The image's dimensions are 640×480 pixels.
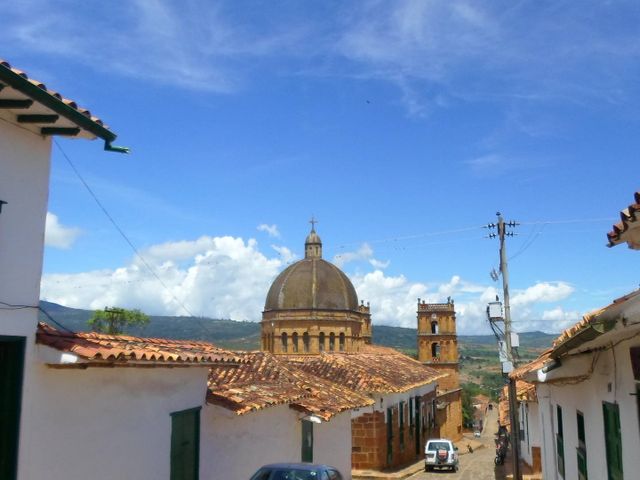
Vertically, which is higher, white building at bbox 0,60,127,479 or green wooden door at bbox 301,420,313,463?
white building at bbox 0,60,127,479

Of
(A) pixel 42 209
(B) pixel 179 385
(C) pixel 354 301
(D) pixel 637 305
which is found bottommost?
(B) pixel 179 385

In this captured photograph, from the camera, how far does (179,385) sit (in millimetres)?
8586

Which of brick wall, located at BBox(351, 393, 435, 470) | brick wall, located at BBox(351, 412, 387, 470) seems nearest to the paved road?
brick wall, located at BBox(351, 393, 435, 470)

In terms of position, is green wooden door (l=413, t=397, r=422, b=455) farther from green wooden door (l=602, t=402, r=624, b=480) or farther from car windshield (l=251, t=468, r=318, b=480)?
green wooden door (l=602, t=402, r=624, b=480)

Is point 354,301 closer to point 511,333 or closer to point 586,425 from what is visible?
point 511,333

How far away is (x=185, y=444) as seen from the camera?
28.9 ft

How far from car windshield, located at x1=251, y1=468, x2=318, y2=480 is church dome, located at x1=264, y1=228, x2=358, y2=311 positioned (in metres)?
33.7

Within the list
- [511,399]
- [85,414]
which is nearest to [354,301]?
[511,399]

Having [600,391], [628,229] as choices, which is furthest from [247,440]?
[628,229]

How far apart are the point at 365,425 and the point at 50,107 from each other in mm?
16884

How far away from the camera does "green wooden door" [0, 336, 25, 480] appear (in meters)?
5.64

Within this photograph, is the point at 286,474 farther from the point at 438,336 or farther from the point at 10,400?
the point at 438,336

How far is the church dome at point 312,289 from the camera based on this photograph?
141 ft

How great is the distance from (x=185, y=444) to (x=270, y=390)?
3514 millimetres
